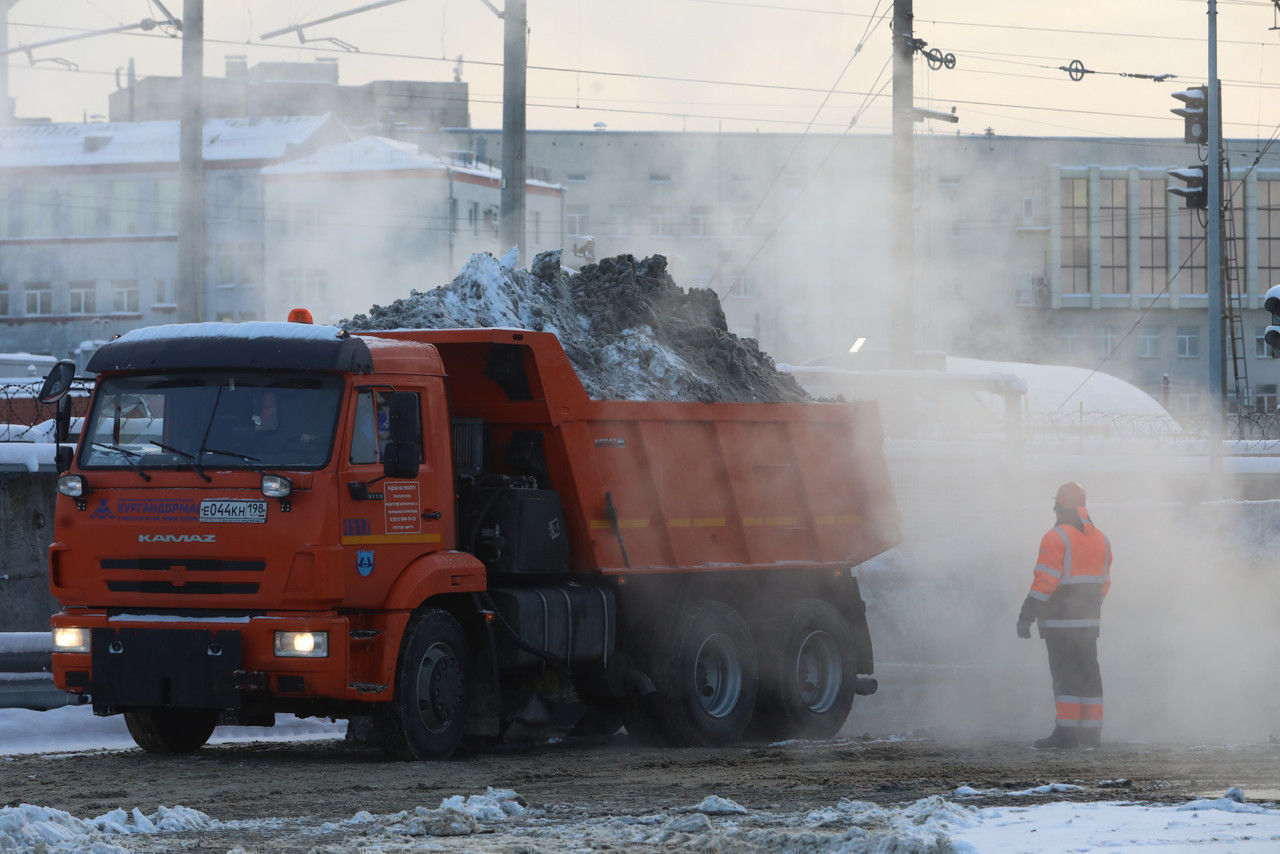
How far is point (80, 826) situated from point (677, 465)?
5.58 m

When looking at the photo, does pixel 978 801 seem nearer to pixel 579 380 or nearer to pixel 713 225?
pixel 579 380

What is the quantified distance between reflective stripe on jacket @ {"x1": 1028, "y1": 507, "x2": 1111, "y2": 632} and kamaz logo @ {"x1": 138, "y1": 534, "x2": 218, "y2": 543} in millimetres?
5778

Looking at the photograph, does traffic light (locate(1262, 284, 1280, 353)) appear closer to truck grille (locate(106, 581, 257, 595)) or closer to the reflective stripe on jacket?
the reflective stripe on jacket

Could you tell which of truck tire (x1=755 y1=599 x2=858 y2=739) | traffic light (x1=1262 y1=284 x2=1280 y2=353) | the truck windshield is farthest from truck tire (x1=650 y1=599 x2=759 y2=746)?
traffic light (x1=1262 y1=284 x2=1280 y2=353)

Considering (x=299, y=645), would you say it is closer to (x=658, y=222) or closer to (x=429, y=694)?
(x=429, y=694)

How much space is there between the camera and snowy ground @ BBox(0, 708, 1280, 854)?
6.92 metres

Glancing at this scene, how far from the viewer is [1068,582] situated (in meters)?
12.4

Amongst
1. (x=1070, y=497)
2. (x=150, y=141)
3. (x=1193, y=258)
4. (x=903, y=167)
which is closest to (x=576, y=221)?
(x=150, y=141)

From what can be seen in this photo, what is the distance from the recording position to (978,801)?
832cm

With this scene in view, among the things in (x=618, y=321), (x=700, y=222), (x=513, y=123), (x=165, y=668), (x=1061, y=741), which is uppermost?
(x=700, y=222)

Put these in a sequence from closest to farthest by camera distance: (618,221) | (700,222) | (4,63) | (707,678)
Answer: (707,678)
(4,63)
(700,222)
(618,221)

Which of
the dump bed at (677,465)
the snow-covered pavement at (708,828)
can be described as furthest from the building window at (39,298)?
the snow-covered pavement at (708,828)

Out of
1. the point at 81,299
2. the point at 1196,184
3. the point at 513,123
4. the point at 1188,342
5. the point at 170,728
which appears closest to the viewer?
the point at 170,728

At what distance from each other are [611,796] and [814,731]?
15.1ft
